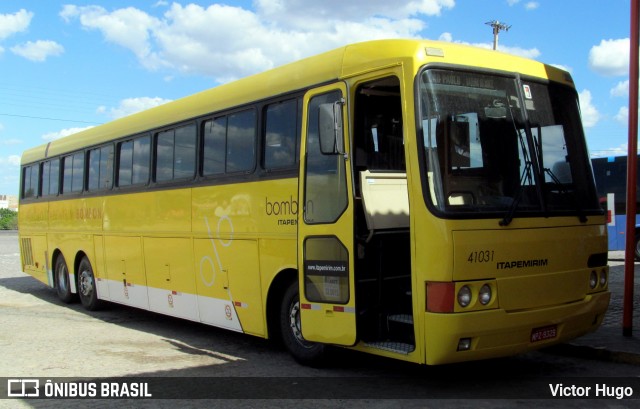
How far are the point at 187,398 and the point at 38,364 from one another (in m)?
2.69

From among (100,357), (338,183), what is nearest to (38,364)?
(100,357)

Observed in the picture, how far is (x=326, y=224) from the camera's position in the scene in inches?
265

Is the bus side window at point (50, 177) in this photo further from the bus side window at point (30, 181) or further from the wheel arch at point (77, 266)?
the wheel arch at point (77, 266)

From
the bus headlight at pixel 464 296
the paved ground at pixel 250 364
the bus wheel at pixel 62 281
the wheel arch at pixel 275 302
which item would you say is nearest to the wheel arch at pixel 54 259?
the bus wheel at pixel 62 281

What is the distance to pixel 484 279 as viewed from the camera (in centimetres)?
574

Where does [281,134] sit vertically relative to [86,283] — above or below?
above

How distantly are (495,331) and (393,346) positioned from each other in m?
0.96

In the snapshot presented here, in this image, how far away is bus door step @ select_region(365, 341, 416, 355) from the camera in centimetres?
595

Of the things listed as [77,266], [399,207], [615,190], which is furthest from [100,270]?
[615,190]

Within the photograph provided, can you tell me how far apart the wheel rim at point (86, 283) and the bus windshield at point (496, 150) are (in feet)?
29.8

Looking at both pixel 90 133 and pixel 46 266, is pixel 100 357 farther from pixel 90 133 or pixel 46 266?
pixel 46 266

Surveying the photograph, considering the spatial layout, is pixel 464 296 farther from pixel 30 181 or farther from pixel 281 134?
pixel 30 181

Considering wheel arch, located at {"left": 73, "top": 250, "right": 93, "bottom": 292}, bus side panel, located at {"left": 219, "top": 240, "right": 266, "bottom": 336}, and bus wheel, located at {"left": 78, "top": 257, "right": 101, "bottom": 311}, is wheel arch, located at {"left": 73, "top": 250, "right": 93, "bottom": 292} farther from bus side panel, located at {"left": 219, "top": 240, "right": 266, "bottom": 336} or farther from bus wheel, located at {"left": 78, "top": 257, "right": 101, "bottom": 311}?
bus side panel, located at {"left": 219, "top": 240, "right": 266, "bottom": 336}

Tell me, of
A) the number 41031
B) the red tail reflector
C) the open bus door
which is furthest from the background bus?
the red tail reflector
